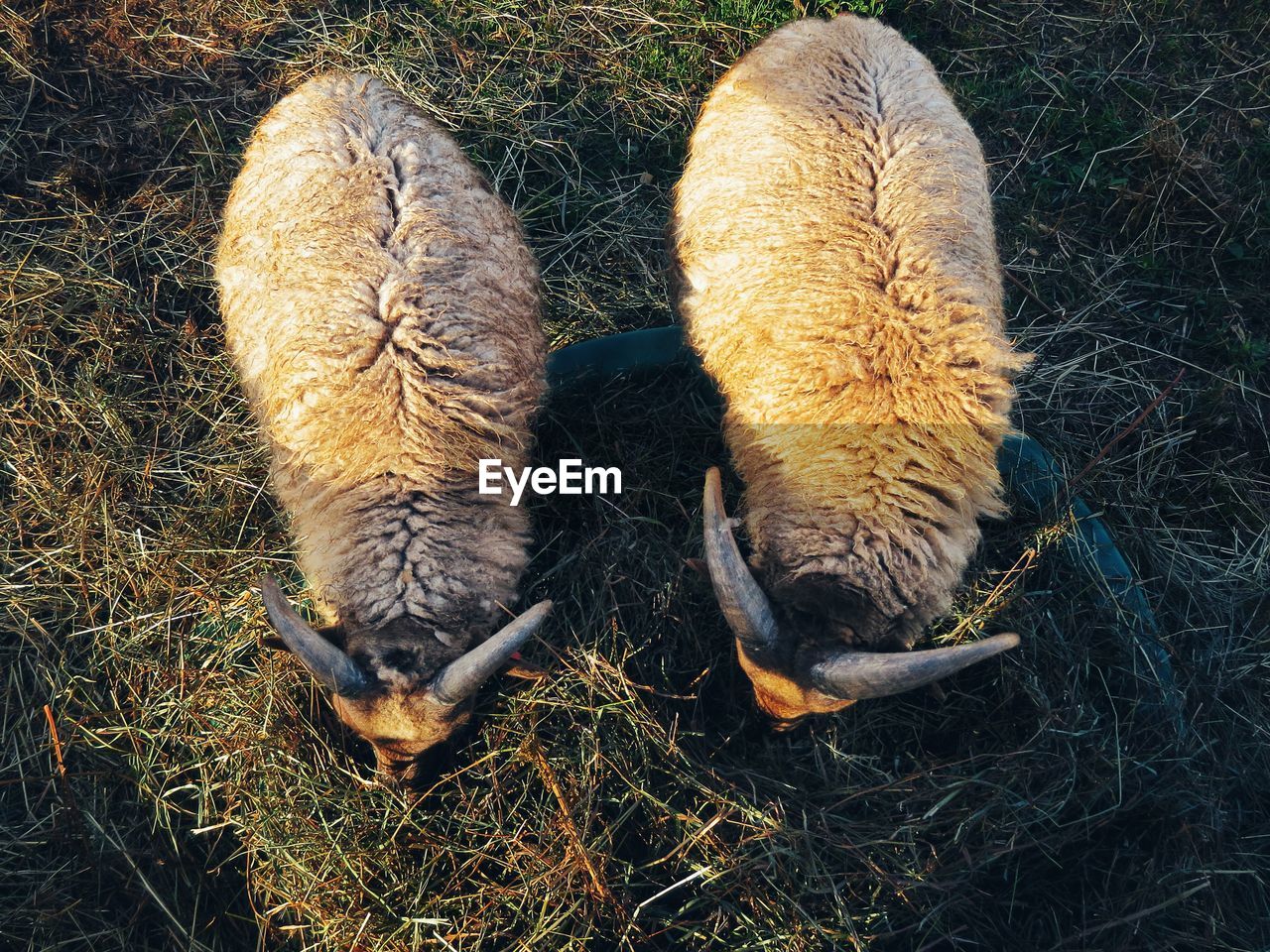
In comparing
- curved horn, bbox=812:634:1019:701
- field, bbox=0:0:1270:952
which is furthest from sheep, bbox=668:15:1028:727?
field, bbox=0:0:1270:952

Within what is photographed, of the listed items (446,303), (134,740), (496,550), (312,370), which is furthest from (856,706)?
(134,740)

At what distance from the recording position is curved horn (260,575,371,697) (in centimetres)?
267

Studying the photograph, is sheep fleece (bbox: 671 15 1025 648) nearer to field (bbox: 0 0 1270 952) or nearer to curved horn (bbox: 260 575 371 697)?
field (bbox: 0 0 1270 952)

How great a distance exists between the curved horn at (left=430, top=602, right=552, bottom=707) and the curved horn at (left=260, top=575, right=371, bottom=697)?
31 centimetres

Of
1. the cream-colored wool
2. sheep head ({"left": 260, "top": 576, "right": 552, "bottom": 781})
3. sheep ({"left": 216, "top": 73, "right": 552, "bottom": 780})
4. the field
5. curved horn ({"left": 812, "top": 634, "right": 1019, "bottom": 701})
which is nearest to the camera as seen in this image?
curved horn ({"left": 812, "top": 634, "right": 1019, "bottom": 701})

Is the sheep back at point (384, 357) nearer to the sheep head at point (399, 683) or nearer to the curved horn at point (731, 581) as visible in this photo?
the sheep head at point (399, 683)

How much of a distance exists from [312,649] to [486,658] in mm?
579

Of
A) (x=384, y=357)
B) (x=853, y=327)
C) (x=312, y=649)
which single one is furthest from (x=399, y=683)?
(x=853, y=327)

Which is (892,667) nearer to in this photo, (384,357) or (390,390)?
(390,390)

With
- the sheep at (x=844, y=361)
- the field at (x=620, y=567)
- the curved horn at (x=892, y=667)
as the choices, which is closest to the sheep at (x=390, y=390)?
the field at (x=620, y=567)

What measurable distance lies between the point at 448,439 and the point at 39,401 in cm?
278

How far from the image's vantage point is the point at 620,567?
3.91 meters

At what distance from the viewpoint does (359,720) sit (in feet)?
9.53

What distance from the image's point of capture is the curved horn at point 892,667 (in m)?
2.58
